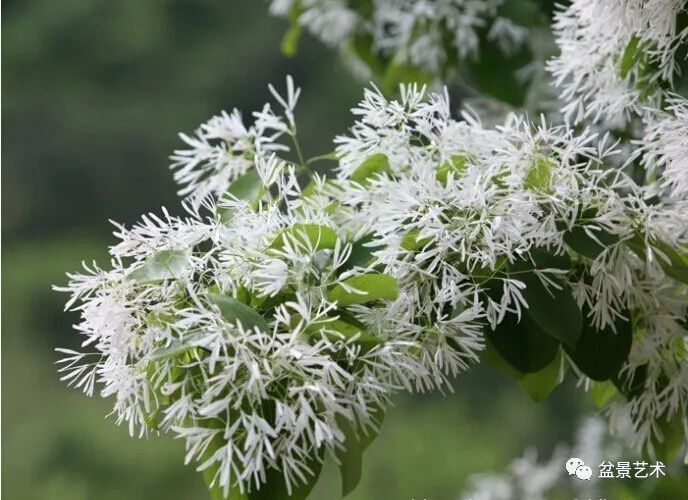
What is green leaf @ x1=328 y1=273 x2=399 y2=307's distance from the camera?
60cm

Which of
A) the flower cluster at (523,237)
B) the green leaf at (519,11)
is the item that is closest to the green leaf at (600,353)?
the flower cluster at (523,237)

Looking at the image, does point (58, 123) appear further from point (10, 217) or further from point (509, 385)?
point (509, 385)

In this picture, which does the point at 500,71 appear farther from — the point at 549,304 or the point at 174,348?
the point at 174,348

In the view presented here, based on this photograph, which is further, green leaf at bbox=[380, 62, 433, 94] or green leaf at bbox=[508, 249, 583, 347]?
green leaf at bbox=[380, 62, 433, 94]

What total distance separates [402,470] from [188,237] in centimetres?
196

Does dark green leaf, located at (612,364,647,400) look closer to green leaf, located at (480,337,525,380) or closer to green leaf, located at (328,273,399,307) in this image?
green leaf, located at (480,337,525,380)

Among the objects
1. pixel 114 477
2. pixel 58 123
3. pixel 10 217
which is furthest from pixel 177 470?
pixel 58 123

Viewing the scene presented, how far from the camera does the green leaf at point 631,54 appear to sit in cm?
77

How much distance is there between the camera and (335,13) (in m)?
1.24

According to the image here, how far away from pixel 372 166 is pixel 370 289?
0.14 m

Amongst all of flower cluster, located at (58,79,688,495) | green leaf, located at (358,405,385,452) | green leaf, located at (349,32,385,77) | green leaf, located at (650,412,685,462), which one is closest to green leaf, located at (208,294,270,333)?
flower cluster, located at (58,79,688,495)

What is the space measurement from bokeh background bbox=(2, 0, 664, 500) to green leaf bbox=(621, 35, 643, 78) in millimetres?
1741

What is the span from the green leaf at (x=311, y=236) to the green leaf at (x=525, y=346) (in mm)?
125

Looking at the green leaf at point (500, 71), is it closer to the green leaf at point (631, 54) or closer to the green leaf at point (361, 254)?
the green leaf at point (631, 54)
